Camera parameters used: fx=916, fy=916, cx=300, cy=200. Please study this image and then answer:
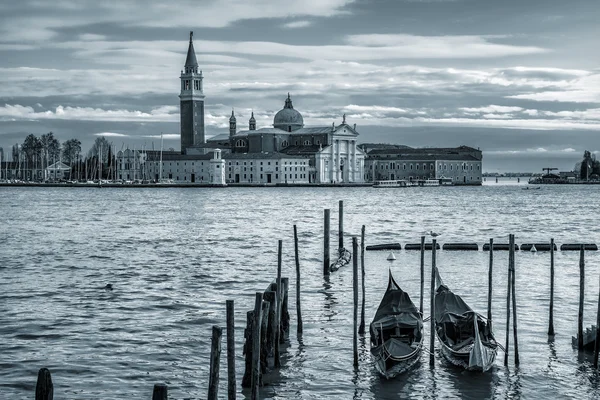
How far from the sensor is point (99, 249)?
28.3m

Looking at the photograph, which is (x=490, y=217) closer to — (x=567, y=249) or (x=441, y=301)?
(x=567, y=249)

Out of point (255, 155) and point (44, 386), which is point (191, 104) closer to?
point (255, 155)

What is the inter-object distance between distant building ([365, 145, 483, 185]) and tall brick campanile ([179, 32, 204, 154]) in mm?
25233

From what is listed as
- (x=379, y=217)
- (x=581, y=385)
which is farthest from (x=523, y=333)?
(x=379, y=217)

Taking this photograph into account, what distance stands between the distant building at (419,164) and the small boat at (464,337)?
375 ft

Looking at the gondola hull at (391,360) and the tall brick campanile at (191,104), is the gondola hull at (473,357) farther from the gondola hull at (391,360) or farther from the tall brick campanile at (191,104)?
the tall brick campanile at (191,104)

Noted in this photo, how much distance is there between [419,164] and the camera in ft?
416

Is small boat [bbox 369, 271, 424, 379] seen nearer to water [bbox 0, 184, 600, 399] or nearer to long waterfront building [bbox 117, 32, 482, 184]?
water [bbox 0, 184, 600, 399]

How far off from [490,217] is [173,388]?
39270 mm

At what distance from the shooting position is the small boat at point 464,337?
11.1m

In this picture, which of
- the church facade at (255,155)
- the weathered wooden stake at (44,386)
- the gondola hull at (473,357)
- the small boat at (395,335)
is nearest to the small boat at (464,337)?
the gondola hull at (473,357)

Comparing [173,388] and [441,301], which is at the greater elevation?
[441,301]

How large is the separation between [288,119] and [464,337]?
111693 mm

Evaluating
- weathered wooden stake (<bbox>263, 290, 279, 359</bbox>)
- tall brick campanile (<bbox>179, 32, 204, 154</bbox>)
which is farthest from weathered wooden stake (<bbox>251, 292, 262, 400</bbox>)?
tall brick campanile (<bbox>179, 32, 204, 154</bbox>)
